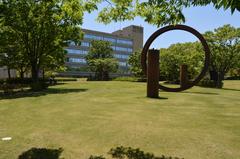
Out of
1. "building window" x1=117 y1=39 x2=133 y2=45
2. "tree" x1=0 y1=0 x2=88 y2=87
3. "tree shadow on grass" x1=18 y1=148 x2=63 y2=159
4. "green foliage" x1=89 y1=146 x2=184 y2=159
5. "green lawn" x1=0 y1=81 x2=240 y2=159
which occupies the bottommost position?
"tree shadow on grass" x1=18 y1=148 x2=63 y2=159

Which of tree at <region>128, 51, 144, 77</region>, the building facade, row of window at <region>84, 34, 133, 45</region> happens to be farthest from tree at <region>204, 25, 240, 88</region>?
row of window at <region>84, 34, 133, 45</region>

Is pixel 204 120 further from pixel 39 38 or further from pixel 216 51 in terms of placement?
pixel 216 51

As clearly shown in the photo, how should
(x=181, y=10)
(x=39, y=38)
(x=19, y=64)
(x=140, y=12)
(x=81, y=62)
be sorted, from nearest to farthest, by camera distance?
(x=181, y=10) → (x=140, y=12) → (x=39, y=38) → (x=19, y=64) → (x=81, y=62)

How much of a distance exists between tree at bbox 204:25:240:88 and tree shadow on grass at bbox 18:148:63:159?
43031 millimetres

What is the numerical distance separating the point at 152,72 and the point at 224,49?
94.0 ft

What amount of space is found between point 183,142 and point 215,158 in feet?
5.56

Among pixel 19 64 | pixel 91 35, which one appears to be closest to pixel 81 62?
pixel 91 35

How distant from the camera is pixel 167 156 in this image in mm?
9242

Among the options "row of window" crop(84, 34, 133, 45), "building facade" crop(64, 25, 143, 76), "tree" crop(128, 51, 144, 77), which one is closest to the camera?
"tree" crop(128, 51, 144, 77)

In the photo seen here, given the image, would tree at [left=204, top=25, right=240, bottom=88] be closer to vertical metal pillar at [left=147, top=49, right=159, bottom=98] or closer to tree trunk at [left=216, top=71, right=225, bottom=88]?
tree trunk at [left=216, top=71, right=225, bottom=88]

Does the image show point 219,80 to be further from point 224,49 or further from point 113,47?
point 113,47

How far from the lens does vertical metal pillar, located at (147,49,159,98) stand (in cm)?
2589

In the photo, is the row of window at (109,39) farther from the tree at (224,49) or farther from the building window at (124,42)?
the tree at (224,49)

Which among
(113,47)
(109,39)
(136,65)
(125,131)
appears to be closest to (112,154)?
(125,131)
